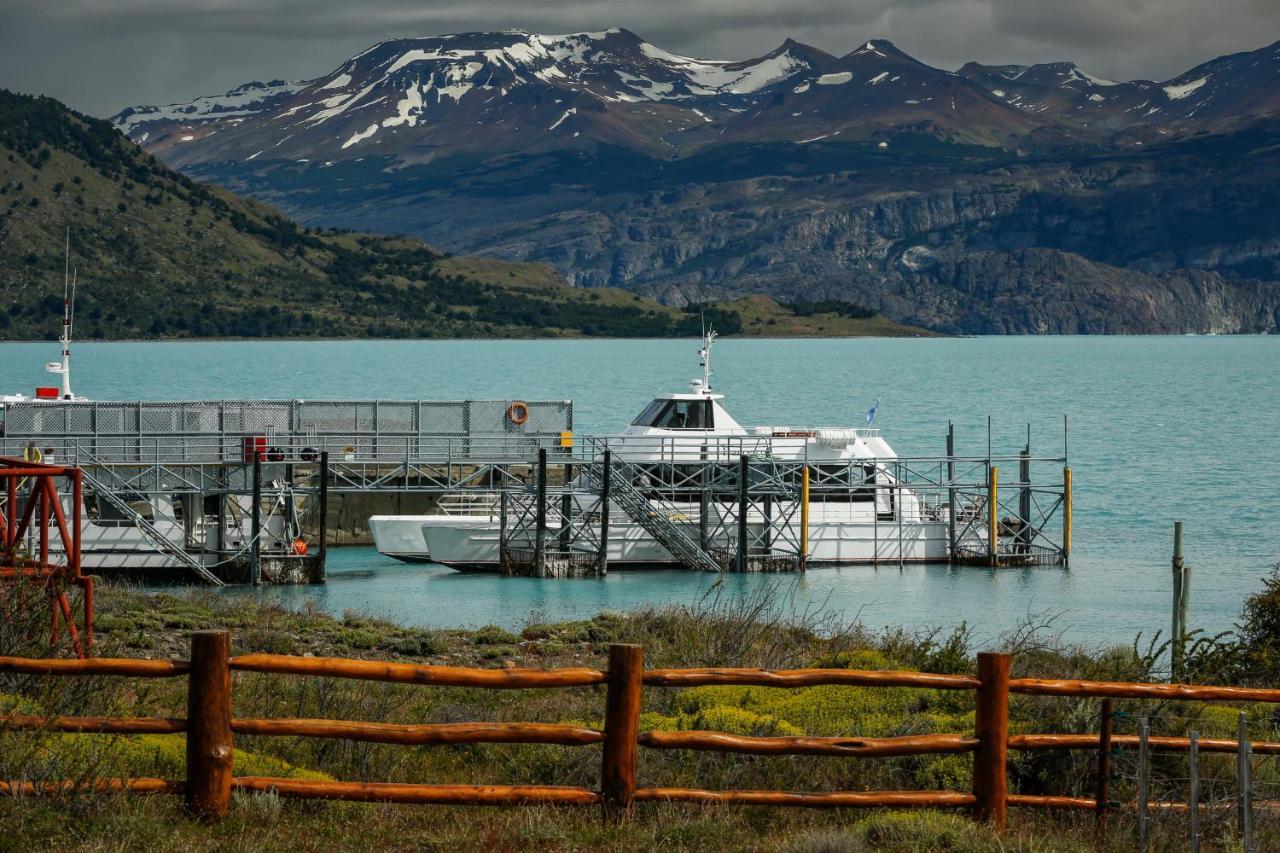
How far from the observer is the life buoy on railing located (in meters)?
45.1

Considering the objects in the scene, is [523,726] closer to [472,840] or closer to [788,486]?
[472,840]

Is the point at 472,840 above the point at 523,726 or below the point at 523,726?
below

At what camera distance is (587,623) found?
25.8m

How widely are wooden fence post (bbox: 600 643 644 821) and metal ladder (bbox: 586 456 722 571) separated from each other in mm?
29591

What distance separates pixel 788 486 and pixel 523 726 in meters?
31.0

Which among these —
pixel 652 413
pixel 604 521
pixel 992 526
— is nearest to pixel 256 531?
pixel 604 521

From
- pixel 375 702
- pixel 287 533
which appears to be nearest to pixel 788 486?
pixel 287 533

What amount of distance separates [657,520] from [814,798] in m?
29.9

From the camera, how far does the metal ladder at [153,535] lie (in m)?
36.2

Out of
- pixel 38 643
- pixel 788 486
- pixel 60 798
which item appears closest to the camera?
pixel 60 798

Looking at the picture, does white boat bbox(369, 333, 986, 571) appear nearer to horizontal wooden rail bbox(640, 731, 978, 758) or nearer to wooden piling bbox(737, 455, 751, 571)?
wooden piling bbox(737, 455, 751, 571)

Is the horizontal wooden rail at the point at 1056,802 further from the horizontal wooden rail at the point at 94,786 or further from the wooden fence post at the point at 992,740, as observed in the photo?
the horizontal wooden rail at the point at 94,786

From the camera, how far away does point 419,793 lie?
1006cm

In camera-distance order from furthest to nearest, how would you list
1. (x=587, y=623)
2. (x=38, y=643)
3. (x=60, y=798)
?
(x=587, y=623) < (x=38, y=643) < (x=60, y=798)
